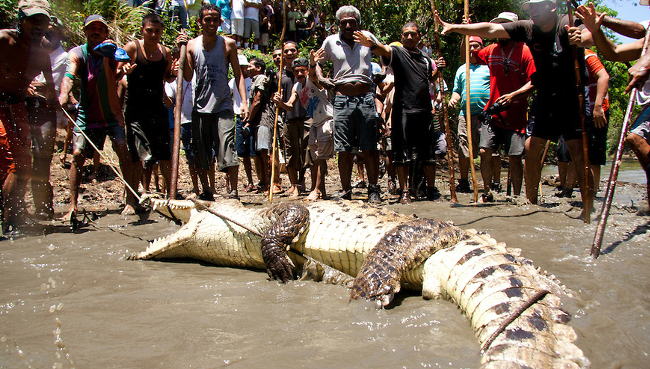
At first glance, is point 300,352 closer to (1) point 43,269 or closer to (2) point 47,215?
(1) point 43,269

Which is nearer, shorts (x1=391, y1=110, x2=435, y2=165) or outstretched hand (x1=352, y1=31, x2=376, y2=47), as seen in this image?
outstretched hand (x1=352, y1=31, x2=376, y2=47)

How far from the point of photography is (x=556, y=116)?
498 centimetres

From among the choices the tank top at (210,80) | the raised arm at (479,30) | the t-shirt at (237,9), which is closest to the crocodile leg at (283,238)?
the raised arm at (479,30)

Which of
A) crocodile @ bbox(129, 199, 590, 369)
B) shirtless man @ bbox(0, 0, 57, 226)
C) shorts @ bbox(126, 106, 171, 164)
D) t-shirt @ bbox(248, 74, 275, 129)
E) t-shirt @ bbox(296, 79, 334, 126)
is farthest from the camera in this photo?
t-shirt @ bbox(248, 74, 275, 129)

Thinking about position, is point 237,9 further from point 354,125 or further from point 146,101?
point 354,125

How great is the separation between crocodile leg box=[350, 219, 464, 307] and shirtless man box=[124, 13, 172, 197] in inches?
155

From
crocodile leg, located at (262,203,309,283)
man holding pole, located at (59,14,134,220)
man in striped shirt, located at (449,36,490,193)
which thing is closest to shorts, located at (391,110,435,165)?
man in striped shirt, located at (449,36,490,193)

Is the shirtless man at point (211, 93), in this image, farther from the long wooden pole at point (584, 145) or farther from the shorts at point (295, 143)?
the long wooden pole at point (584, 145)

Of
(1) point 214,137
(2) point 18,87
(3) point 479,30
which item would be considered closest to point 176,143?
(1) point 214,137

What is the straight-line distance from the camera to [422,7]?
1362 centimetres

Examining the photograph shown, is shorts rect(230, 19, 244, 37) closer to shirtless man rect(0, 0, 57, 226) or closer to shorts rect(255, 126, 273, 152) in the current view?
shorts rect(255, 126, 273, 152)

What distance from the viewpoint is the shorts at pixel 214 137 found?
5.90 meters

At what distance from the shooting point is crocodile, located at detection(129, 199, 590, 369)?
1952 mm

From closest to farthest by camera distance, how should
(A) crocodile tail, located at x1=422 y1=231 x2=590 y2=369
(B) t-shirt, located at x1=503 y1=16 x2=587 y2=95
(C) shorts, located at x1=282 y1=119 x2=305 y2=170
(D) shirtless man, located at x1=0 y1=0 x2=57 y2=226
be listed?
(A) crocodile tail, located at x1=422 y1=231 x2=590 y2=369
(B) t-shirt, located at x1=503 y1=16 x2=587 y2=95
(D) shirtless man, located at x1=0 y1=0 x2=57 y2=226
(C) shorts, located at x1=282 y1=119 x2=305 y2=170
